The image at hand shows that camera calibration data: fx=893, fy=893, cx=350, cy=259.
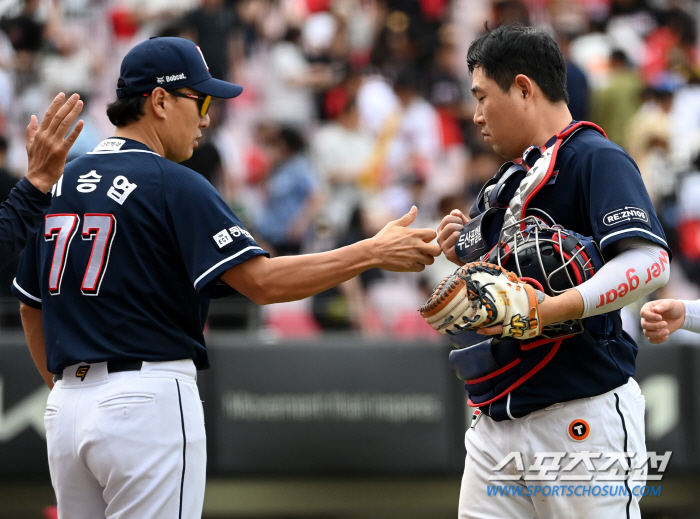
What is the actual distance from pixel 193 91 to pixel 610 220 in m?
1.72

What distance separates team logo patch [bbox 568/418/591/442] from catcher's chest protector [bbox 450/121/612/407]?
22 centimetres

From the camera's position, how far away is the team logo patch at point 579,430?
122 inches

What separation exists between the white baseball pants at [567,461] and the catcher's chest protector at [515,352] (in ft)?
0.45

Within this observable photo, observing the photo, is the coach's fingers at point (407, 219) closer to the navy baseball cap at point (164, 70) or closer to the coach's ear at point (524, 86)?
the coach's ear at point (524, 86)

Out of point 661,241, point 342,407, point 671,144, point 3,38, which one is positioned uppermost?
point 3,38

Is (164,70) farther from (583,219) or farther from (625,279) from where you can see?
(625,279)

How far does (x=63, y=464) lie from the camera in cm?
330

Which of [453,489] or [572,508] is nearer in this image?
[572,508]

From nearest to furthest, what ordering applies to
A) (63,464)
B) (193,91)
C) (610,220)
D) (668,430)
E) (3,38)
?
(610,220), (63,464), (193,91), (668,430), (3,38)

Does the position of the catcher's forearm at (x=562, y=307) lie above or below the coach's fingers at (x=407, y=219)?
below

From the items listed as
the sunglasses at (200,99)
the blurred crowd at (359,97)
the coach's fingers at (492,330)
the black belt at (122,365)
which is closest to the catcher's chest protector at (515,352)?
the coach's fingers at (492,330)

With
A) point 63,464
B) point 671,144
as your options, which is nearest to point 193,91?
point 63,464

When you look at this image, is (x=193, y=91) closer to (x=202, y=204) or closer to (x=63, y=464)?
(x=202, y=204)

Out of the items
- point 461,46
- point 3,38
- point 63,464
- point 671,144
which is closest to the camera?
point 63,464
